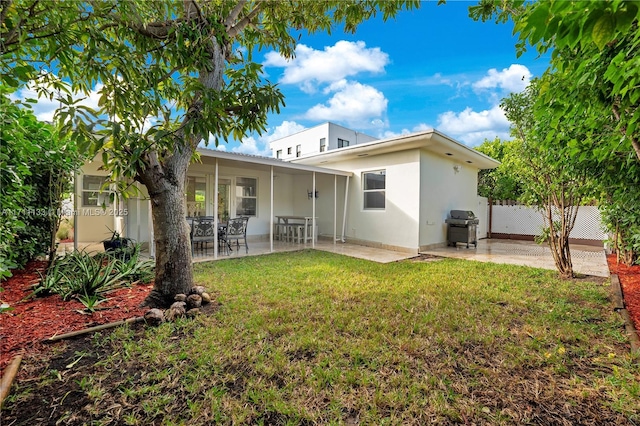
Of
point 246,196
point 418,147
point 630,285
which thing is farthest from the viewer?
point 246,196

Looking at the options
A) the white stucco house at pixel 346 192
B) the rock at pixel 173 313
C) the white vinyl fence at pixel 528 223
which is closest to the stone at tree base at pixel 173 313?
the rock at pixel 173 313

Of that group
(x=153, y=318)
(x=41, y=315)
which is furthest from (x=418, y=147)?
(x=41, y=315)

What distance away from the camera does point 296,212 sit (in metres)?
12.2

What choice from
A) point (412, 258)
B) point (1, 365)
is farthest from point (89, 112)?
point (412, 258)

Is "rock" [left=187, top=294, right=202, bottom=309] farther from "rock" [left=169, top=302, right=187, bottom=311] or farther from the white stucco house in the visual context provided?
the white stucco house

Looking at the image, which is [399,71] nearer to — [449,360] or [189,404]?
[449,360]

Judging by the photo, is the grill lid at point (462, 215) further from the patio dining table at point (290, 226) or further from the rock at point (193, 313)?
the rock at point (193, 313)

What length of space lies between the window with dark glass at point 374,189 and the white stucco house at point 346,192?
0.11ft

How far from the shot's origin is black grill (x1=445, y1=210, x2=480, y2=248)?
920 centimetres

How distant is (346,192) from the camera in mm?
10156

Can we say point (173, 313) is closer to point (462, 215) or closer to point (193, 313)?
point (193, 313)

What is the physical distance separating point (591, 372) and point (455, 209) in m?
8.48

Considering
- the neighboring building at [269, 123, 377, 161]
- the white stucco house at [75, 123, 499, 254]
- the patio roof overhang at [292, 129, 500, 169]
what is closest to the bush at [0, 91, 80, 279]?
the white stucco house at [75, 123, 499, 254]

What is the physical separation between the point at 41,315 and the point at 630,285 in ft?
28.1
